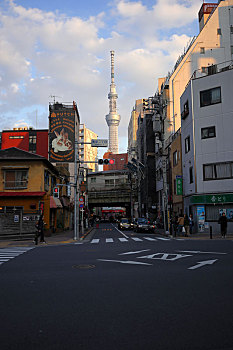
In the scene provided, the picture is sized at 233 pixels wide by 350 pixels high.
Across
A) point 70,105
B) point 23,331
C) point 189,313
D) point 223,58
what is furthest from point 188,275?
point 70,105

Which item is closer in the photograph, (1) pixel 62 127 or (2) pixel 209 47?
(2) pixel 209 47

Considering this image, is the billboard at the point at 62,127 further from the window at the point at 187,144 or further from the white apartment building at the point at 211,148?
the white apartment building at the point at 211,148

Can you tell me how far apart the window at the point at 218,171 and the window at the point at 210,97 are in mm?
6286

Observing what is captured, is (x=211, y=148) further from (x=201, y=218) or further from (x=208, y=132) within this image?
(x=201, y=218)

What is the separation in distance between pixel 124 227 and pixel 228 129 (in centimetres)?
2152

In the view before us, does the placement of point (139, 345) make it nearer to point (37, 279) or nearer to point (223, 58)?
point (37, 279)

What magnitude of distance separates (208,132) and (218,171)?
4.09 meters

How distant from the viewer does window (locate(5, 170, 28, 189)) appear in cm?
3422

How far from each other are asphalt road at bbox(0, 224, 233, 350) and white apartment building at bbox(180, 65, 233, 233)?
21.2 m

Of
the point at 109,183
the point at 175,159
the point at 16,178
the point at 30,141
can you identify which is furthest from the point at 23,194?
the point at 109,183

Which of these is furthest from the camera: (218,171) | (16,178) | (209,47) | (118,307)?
(209,47)

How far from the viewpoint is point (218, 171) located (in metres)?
31.5

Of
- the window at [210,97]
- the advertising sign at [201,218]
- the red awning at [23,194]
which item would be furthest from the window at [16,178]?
the window at [210,97]

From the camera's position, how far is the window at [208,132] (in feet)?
105
